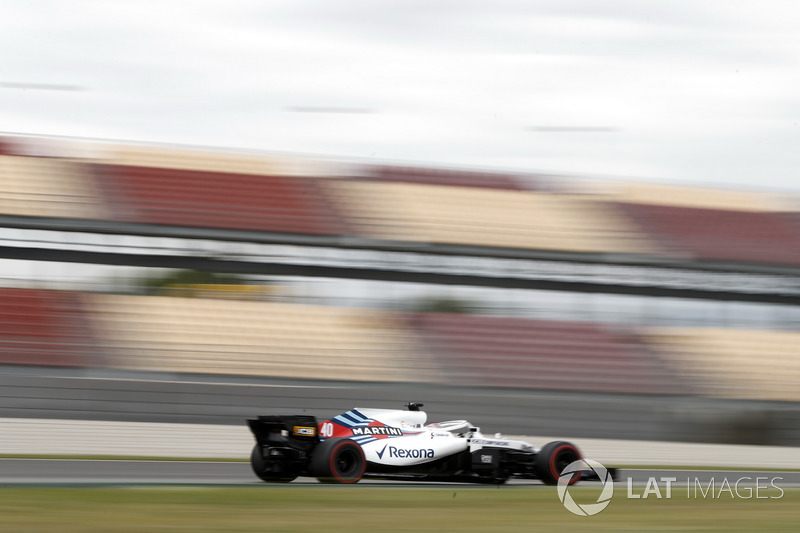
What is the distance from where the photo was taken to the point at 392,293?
73.5 ft

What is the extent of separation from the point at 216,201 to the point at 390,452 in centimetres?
1418

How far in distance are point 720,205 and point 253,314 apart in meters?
16.7

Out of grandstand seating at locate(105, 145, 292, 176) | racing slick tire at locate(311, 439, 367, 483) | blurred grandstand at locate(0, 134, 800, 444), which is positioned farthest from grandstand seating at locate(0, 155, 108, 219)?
racing slick tire at locate(311, 439, 367, 483)

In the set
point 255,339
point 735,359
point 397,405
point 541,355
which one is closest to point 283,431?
point 397,405

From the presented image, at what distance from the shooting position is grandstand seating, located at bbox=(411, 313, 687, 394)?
20484mm

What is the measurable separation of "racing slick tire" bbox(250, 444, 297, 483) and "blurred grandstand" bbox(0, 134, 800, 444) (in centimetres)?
754

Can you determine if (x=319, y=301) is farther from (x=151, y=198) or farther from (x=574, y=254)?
(x=574, y=254)

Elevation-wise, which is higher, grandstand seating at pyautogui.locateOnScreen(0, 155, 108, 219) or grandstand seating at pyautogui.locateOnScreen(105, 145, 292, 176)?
grandstand seating at pyautogui.locateOnScreen(105, 145, 292, 176)

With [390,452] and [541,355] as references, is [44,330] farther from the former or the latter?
[541,355]

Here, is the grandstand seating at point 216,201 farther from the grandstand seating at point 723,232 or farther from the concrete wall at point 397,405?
the grandstand seating at point 723,232

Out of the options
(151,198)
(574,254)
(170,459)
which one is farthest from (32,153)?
(574,254)

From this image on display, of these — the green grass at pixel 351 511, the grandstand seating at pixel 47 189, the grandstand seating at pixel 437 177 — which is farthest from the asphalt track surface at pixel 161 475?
the grandstand seating at pixel 437 177

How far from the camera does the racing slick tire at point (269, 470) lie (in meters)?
11.0

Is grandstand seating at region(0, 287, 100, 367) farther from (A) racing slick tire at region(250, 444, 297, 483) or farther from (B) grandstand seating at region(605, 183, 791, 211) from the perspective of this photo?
(B) grandstand seating at region(605, 183, 791, 211)
